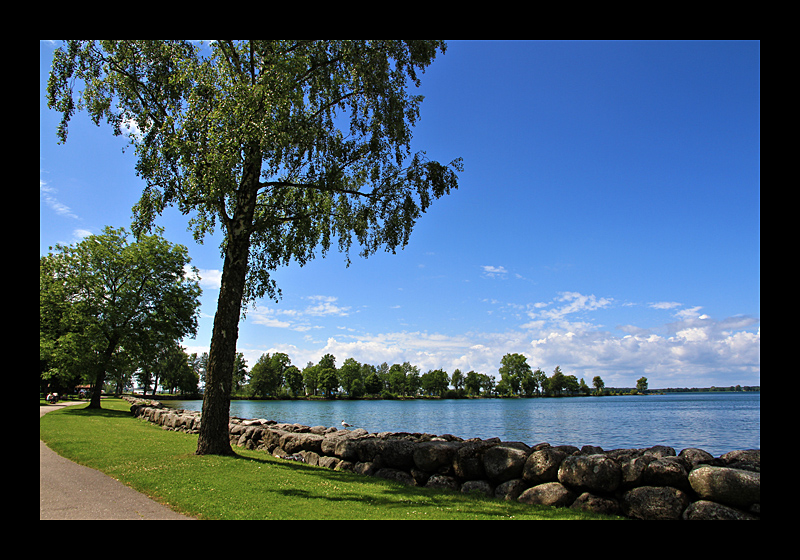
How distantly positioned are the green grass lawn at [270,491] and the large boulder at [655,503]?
852 millimetres

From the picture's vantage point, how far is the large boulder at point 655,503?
7.71 metres

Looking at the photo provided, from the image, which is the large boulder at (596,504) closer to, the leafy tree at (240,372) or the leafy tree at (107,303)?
the leafy tree at (107,303)

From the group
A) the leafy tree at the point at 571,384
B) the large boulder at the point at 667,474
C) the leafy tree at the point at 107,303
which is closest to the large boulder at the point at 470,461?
the large boulder at the point at 667,474

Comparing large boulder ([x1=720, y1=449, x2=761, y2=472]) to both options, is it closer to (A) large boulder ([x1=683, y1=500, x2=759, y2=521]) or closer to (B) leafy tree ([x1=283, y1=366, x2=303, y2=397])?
(A) large boulder ([x1=683, y1=500, x2=759, y2=521])

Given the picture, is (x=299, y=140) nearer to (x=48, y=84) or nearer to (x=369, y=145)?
(x=369, y=145)

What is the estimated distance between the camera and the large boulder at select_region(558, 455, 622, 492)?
8484 mm

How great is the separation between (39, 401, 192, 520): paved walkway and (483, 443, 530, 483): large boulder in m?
6.67

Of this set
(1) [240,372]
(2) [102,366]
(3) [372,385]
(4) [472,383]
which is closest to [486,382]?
(4) [472,383]

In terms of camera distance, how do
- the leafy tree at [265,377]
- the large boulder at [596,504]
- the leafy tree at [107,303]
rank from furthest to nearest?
the leafy tree at [265,377], the leafy tree at [107,303], the large boulder at [596,504]

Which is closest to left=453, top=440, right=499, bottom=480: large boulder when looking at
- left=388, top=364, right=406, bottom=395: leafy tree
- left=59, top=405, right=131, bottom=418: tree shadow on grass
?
left=59, top=405, right=131, bottom=418: tree shadow on grass

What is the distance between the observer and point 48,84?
1346 centimetres

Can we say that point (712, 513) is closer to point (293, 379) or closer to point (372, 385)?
point (293, 379)
